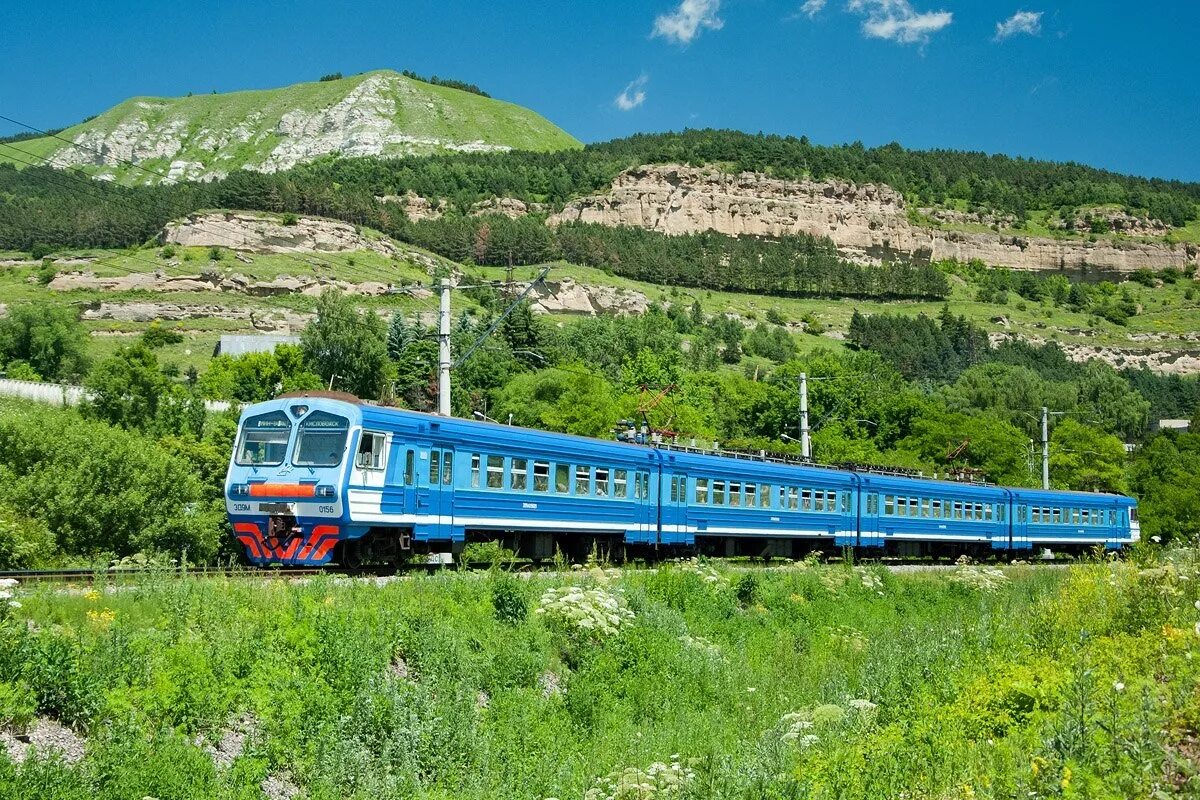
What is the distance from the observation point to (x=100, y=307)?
13600 cm

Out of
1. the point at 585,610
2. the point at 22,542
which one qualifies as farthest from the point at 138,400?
the point at 585,610

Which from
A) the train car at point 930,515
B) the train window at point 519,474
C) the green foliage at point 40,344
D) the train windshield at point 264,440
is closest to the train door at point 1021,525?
the train car at point 930,515

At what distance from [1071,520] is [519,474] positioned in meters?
32.2

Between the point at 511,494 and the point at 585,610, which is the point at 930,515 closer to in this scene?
the point at 511,494

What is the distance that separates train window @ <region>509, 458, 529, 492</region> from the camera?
73.8ft

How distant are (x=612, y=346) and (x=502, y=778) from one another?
112 meters

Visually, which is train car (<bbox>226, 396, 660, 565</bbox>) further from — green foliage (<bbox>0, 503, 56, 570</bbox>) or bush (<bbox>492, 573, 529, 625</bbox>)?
green foliage (<bbox>0, 503, 56, 570</bbox>)

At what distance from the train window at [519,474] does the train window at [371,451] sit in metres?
3.67

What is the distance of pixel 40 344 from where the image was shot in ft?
322

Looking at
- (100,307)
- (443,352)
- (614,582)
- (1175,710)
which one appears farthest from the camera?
(100,307)

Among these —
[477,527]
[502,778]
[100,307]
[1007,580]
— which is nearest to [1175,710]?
[502,778]

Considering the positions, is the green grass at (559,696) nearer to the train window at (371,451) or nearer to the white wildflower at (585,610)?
the white wildflower at (585,610)

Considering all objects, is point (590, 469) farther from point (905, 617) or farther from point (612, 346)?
point (612, 346)

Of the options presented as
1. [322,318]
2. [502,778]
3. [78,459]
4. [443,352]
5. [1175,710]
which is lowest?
[502,778]
